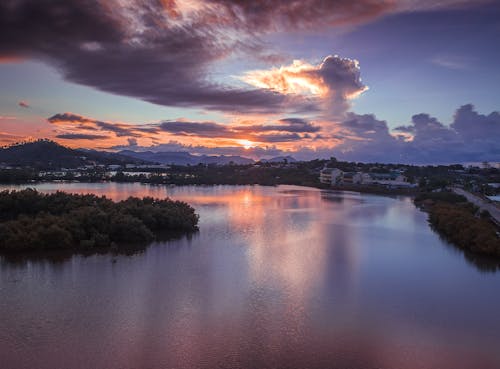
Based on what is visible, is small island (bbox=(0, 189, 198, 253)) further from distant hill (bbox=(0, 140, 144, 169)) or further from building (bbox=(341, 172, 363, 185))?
distant hill (bbox=(0, 140, 144, 169))

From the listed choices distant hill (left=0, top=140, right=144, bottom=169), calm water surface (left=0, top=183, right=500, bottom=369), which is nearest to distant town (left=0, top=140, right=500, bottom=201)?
distant hill (left=0, top=140, right=144, bottom=169)

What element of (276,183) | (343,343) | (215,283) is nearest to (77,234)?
(215,283)

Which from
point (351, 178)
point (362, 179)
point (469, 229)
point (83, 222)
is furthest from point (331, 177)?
point (83, 222)

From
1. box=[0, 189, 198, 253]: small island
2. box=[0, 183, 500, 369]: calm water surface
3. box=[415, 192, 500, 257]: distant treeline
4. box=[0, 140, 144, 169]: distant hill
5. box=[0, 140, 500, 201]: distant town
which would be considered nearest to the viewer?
box=[0, 183, 500, 369]: calm water surface

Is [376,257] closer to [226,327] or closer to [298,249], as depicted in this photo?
[298,249]

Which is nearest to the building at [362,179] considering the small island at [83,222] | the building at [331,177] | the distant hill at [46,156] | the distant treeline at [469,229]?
the building at [331,177]

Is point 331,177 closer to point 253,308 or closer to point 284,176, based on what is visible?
point 284,176
